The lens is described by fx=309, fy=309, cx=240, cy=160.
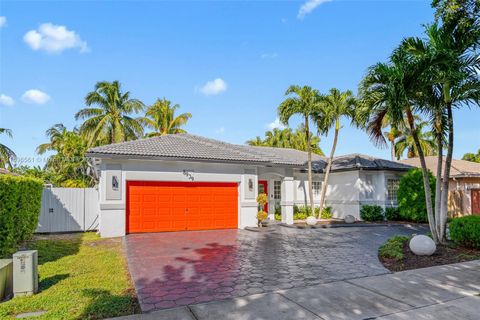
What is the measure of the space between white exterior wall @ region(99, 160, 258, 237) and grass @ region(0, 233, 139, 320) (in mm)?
2486

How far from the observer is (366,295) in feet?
18.5

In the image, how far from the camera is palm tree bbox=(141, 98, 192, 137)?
30.4m

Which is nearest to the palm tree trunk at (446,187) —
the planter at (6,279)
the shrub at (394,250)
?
the shrub at (394,250)

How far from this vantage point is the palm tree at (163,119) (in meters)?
30.4

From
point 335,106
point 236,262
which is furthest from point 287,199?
point 236,262

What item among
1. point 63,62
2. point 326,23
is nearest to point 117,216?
point 63,62

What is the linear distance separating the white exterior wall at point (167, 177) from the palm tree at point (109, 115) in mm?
13715

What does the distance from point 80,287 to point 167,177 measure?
814cm

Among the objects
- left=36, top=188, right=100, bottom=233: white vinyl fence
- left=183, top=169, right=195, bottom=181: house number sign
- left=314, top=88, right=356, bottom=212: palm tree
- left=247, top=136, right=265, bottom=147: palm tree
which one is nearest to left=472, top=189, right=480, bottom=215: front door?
left=314, top=88, right=356, bottom=212: palm tree

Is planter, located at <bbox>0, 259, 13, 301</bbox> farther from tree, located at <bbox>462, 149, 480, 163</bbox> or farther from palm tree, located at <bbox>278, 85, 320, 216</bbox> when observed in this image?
tree, located at <bbox>462, 149, 480, 163</bbox>

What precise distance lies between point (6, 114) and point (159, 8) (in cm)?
1468

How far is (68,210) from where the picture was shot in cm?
1523

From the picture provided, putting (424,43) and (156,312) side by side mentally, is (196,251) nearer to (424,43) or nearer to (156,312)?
(156,312)

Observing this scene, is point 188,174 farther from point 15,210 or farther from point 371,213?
point 371,213
